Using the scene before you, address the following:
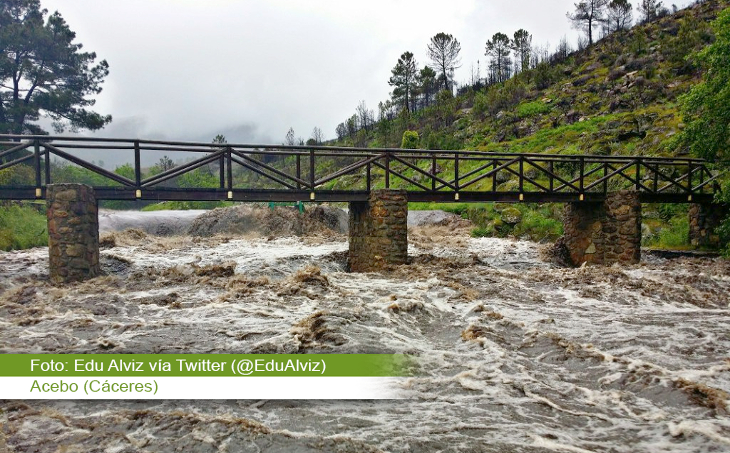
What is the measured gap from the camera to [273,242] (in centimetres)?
1916

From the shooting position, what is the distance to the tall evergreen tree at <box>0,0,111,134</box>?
22250 mm

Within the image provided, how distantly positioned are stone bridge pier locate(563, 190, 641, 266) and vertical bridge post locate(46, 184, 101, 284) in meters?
13.3

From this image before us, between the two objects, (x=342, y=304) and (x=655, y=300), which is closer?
(x=342, y=304)

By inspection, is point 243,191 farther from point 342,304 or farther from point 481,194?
point 481,194

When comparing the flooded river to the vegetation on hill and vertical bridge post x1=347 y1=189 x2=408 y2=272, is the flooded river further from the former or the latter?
the vegetation on hill

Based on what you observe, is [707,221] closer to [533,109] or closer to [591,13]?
[533,109]

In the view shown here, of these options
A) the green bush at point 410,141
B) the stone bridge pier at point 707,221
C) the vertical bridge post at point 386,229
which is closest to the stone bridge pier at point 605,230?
the stone bridge pier at point 707,221

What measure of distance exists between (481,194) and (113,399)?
1045 cm

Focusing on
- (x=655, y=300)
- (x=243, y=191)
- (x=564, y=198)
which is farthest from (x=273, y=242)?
(x=655, y=300)

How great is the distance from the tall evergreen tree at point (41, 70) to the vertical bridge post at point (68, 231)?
16.6 meters

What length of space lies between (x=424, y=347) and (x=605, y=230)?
10693 millimetres

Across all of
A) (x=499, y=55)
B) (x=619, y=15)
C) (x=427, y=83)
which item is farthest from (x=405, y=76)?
(x=619, y=15)

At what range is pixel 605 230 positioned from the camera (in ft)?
45.2

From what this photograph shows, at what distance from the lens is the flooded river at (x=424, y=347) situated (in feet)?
10.9
